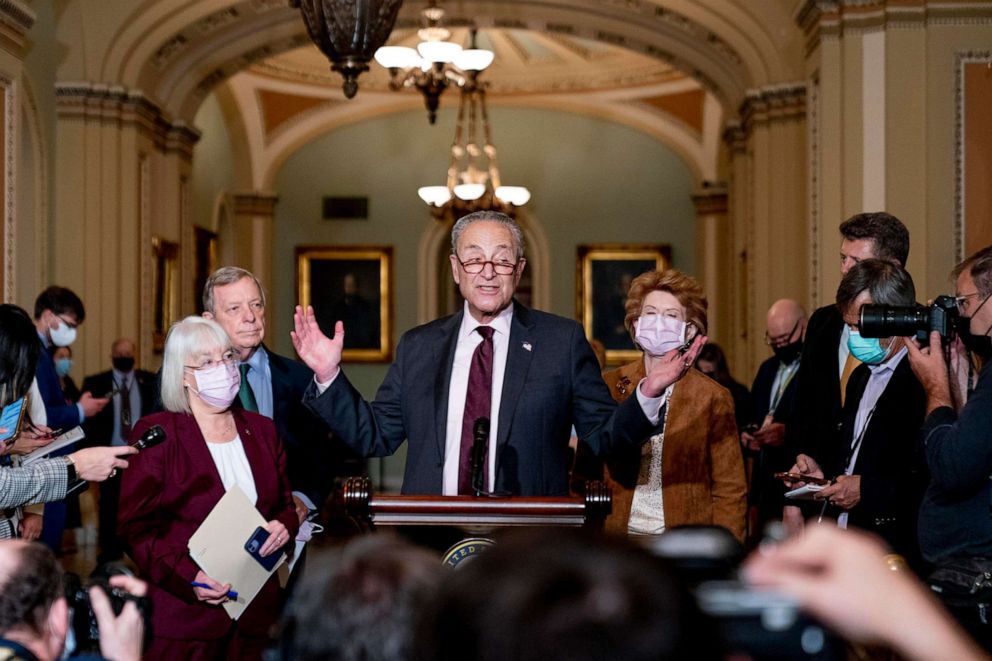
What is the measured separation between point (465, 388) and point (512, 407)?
0.15m

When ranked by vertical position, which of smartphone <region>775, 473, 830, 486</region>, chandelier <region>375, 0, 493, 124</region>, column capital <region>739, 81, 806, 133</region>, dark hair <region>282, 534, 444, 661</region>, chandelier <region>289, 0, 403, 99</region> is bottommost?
smartphone <region>775, 473, 830, 486</region>

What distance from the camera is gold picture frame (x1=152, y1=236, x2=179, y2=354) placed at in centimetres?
1197

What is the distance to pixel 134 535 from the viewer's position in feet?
10.9

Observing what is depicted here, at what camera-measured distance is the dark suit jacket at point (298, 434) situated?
423cm

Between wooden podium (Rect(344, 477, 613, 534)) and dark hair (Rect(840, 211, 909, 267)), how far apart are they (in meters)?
1.96

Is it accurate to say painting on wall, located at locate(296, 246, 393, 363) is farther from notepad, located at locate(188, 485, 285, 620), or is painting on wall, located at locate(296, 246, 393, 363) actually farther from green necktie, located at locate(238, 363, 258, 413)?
notepad, located at locate(188, 485, 285, 620)

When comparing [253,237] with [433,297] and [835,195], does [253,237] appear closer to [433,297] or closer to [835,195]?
[433,297]

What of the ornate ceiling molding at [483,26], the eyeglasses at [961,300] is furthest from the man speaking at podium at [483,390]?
the ornate ceiling molding at [483,26]

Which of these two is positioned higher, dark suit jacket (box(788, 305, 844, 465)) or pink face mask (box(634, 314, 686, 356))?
pink face mask (box(634, 314, 686, 356))

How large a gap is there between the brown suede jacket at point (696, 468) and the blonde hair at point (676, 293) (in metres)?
0.25

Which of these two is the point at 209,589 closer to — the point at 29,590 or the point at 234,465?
the point at 234,465

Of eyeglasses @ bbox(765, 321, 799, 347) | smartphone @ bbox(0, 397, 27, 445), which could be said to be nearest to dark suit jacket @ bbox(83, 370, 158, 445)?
eyeglasses @ bbox(765, 321, 799, 347)

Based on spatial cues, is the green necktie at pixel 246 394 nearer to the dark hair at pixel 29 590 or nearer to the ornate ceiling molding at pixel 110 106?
the dark hair at pixel 29 590

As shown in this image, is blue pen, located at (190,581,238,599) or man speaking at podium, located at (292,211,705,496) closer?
blue pen, located at (190,581,238,599)
